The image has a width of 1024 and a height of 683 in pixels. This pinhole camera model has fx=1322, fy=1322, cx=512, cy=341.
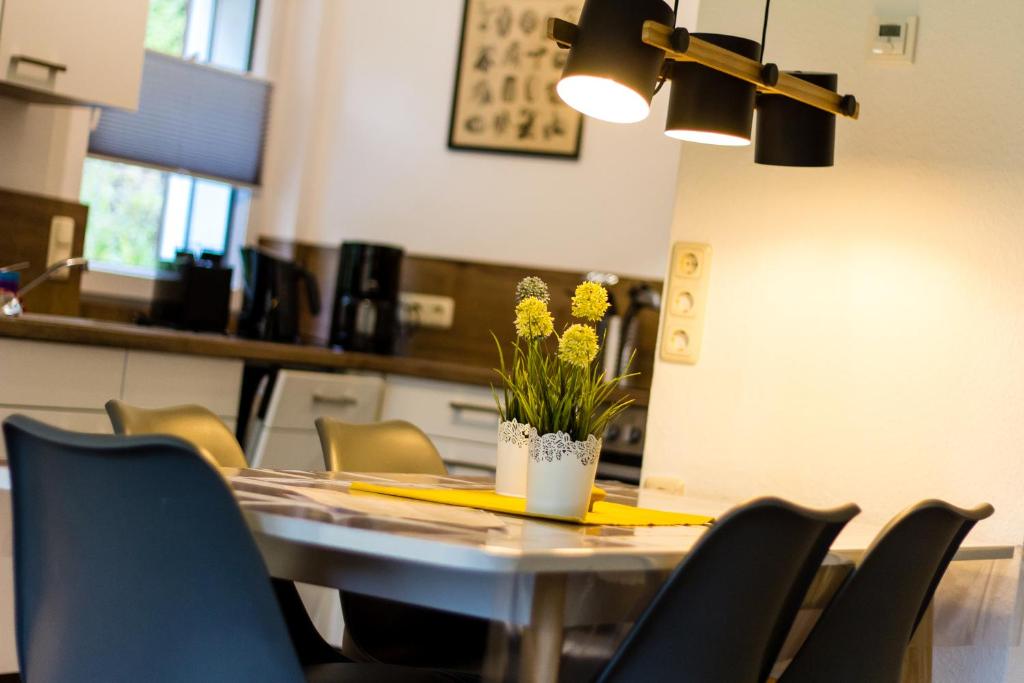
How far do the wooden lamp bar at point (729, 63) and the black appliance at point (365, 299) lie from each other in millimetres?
2323

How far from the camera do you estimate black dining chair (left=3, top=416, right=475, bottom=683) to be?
145 centimetres

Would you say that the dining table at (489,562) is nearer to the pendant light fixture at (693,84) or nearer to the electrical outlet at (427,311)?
the pendant light fixture at (693,84)

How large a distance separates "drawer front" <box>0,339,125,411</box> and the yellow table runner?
4.65ft

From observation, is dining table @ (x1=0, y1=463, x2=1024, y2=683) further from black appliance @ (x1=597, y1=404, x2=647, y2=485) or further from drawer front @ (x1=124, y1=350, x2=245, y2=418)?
black appliance @ (x1=597, y1=404, x2=647, y2=485)

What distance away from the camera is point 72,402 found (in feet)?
11.1

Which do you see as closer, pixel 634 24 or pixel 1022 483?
pixel 634 24

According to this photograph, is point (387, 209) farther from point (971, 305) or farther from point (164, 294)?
point (971, 305)

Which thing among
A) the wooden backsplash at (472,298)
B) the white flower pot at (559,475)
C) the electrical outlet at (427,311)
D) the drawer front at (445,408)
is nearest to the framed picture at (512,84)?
the wooden backsplash at (472,298)

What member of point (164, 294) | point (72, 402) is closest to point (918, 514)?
point (72, 402)

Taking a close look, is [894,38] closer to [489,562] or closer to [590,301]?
[590,301]

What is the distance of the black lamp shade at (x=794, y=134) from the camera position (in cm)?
269

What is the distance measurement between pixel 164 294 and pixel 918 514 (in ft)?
10.1

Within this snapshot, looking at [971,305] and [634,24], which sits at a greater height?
[634,24]

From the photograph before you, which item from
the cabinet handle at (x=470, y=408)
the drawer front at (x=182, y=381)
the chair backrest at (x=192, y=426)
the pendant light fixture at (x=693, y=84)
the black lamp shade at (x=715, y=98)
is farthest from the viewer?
the cabinet handle at (x=470, y=408)
